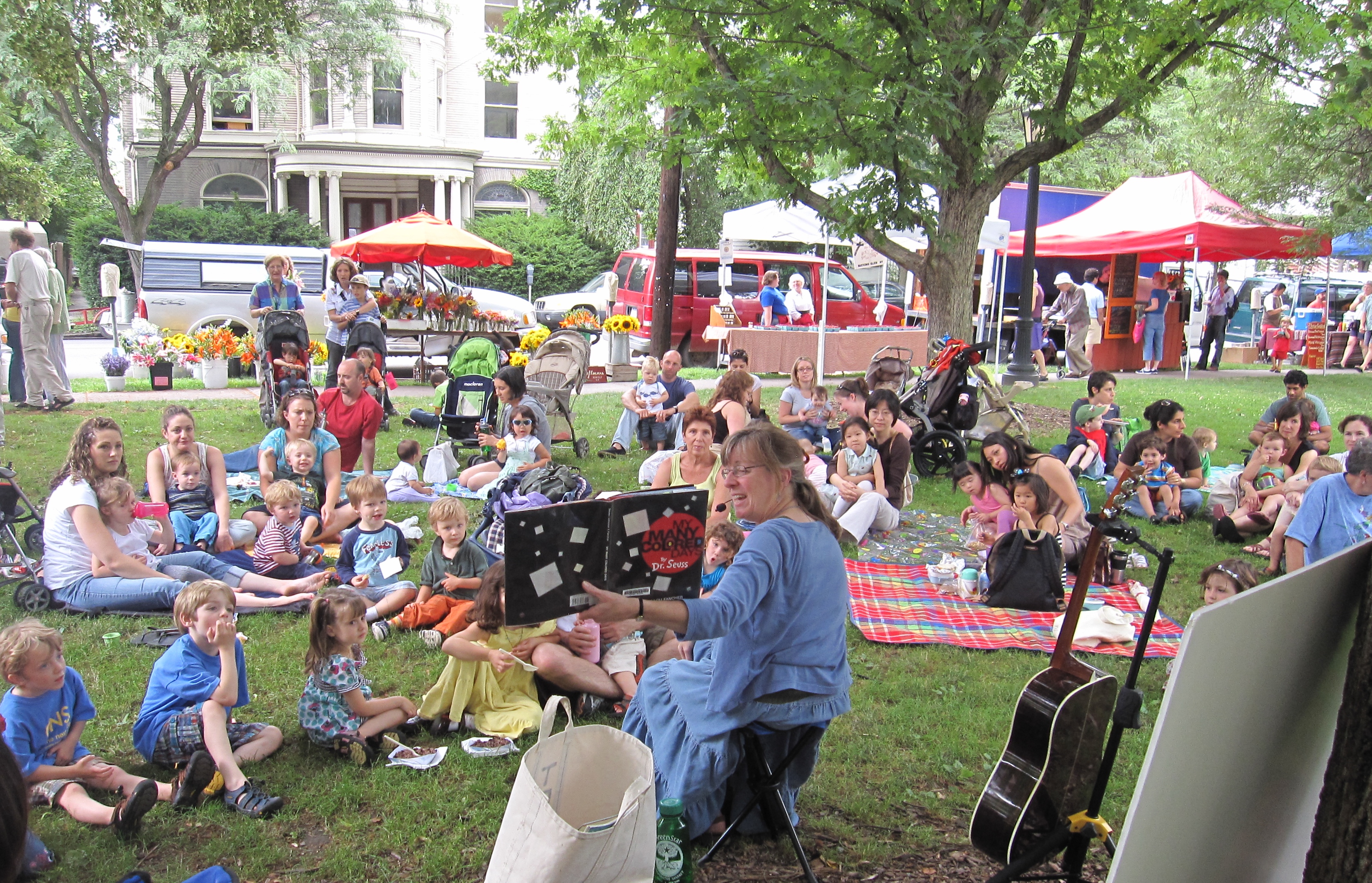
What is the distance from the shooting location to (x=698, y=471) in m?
6.79

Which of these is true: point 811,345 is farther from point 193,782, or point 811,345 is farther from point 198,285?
point 193,782

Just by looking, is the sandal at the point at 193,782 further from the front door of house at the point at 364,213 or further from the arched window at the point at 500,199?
the front door of house at the point at 364,213

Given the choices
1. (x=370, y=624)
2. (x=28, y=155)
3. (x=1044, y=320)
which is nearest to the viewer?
(x=370, y=624)

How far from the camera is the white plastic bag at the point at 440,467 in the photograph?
9.02m

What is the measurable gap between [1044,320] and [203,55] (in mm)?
18825

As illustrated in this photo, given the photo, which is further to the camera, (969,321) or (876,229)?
(969,321)

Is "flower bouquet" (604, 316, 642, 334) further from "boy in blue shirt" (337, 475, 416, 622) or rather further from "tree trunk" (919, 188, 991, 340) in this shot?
"boy in blue shirt" (337, 475, 416, 622)

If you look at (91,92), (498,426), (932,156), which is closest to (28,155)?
(91,92)

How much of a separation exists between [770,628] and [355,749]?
2006 mm

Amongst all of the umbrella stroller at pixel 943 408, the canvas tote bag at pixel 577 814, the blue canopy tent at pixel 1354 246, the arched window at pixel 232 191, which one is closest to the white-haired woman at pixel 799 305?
the umbrella stroller at pixel 943 408

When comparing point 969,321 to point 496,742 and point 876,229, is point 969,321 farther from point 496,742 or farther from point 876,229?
point 496,742

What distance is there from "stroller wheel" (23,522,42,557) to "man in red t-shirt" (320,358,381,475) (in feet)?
7.12

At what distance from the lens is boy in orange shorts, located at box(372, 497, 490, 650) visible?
18.0 feet

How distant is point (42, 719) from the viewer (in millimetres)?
3555
